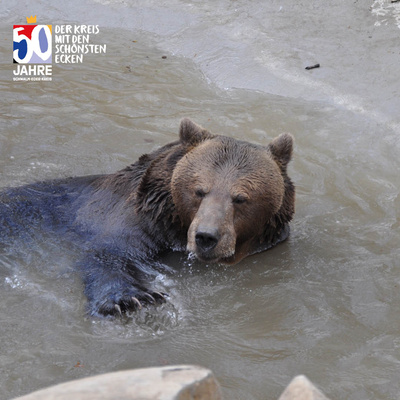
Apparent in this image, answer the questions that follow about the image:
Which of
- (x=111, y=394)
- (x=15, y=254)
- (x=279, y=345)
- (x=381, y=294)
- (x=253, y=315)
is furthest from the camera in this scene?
(x=15, y=254)

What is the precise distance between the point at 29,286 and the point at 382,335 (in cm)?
297

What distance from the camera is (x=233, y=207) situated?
16.9ft

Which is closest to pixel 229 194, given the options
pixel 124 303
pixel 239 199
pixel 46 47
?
pixel 239 199

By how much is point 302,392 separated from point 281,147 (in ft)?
11.1

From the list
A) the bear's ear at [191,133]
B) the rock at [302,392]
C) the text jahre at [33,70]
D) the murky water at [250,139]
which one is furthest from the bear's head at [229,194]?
the text jahre at [33,70]

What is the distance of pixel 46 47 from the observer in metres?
11.4

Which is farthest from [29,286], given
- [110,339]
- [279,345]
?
[279,345]

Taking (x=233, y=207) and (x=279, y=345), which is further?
(x=233, y=207)

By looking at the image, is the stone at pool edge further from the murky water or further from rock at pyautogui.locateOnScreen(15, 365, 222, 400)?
the murky water

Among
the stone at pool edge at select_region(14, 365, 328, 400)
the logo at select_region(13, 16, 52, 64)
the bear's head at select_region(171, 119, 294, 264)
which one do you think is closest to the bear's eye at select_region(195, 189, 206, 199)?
the bear's head at select_region(171, 119, 294, 264)

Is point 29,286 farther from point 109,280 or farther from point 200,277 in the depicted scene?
point 200,277

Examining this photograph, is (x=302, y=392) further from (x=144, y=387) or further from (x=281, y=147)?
(x=281, y=147)

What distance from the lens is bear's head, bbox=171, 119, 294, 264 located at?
16.3ft

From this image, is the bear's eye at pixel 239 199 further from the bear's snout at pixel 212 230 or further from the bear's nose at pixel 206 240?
the bear's nose at pixel 206 240
